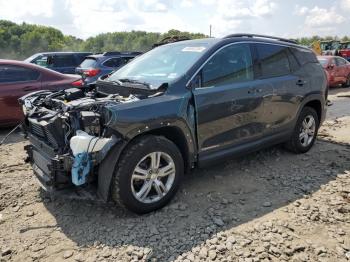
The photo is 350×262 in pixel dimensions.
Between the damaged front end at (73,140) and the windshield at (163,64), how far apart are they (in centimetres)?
46

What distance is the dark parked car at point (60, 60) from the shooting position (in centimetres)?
1398

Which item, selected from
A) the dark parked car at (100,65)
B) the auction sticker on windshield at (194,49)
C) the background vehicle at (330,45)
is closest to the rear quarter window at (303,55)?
the auction sticker on windshield at (194,49)

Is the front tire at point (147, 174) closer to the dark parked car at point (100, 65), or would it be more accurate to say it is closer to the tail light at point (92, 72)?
the dark parked car at point (100, 65)

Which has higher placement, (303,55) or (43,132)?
(303,55)

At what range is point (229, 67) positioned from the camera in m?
4.59

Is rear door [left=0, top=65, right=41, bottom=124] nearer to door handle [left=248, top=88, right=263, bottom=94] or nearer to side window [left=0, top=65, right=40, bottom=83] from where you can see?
side window [left=0, top=65, right=40, bottom=83]

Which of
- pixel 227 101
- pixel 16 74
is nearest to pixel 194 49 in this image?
pixel 227 101

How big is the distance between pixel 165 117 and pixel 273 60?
2.18 m

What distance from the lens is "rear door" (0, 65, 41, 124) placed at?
726 cm

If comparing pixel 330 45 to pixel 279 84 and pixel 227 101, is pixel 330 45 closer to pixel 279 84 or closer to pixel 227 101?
pixel 279 84

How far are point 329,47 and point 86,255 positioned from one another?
27.8 meters

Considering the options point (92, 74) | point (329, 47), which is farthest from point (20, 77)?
point (329, 47)

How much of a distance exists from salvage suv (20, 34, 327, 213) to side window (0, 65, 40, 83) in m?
3.12

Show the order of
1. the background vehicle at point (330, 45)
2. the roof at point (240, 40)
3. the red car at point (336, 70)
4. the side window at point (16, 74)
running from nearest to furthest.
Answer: the roof at point (240, 40)
the side window at point (16, 74)
the red car at point (336, 70)
the background vehicle at point (330, 45)
